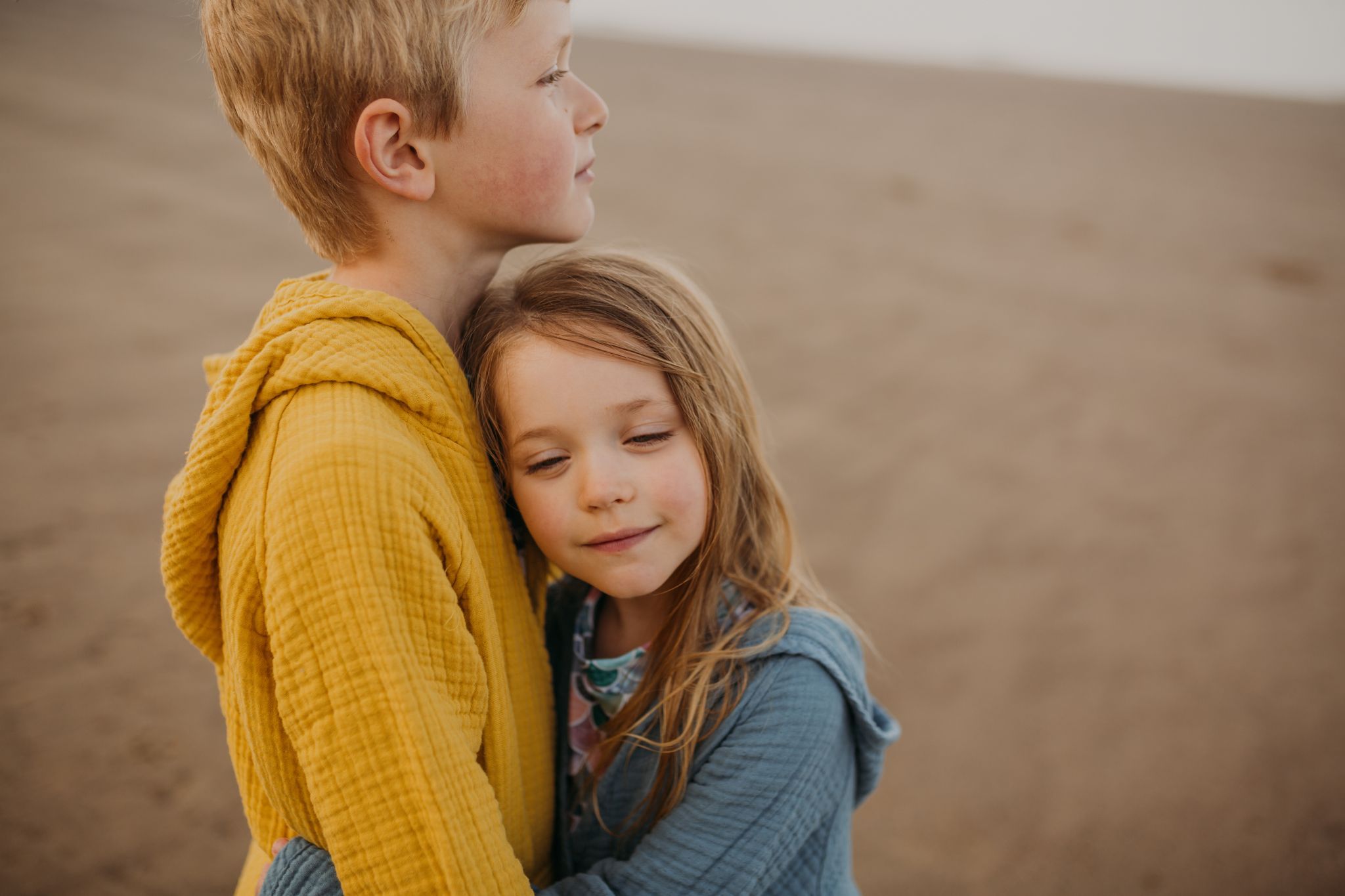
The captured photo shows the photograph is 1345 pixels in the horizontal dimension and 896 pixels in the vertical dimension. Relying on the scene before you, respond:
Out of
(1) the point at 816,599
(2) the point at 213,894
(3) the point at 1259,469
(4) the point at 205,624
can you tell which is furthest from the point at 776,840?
(3) the point at 1259,469

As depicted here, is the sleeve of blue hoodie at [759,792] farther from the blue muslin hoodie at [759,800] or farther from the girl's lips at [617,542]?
the girl's lips at [617,542]

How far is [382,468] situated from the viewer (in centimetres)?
103

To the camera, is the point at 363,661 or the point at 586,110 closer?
the point at 363,661

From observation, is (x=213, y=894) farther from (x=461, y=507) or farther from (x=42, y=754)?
(x=461, y=507)

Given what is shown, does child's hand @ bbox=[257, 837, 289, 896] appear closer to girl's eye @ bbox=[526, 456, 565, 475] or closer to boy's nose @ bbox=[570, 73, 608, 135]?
girl's eye @ bbox=[526, 456, 565, 475]

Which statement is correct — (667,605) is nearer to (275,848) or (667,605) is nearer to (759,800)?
(759,800)

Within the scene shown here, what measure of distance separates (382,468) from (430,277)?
1.54 feet

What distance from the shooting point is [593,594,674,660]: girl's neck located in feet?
5.19

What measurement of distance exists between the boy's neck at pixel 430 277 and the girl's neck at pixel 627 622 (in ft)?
1.78

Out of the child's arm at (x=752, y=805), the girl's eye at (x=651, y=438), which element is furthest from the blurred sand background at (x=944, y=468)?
the child's arm at (x=752, y=805)

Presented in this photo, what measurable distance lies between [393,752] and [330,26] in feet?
3.07

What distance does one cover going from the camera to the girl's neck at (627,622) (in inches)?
62.3

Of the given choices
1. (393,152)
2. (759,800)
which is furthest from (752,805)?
(393,152)

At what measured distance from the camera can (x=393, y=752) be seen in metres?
1.00
